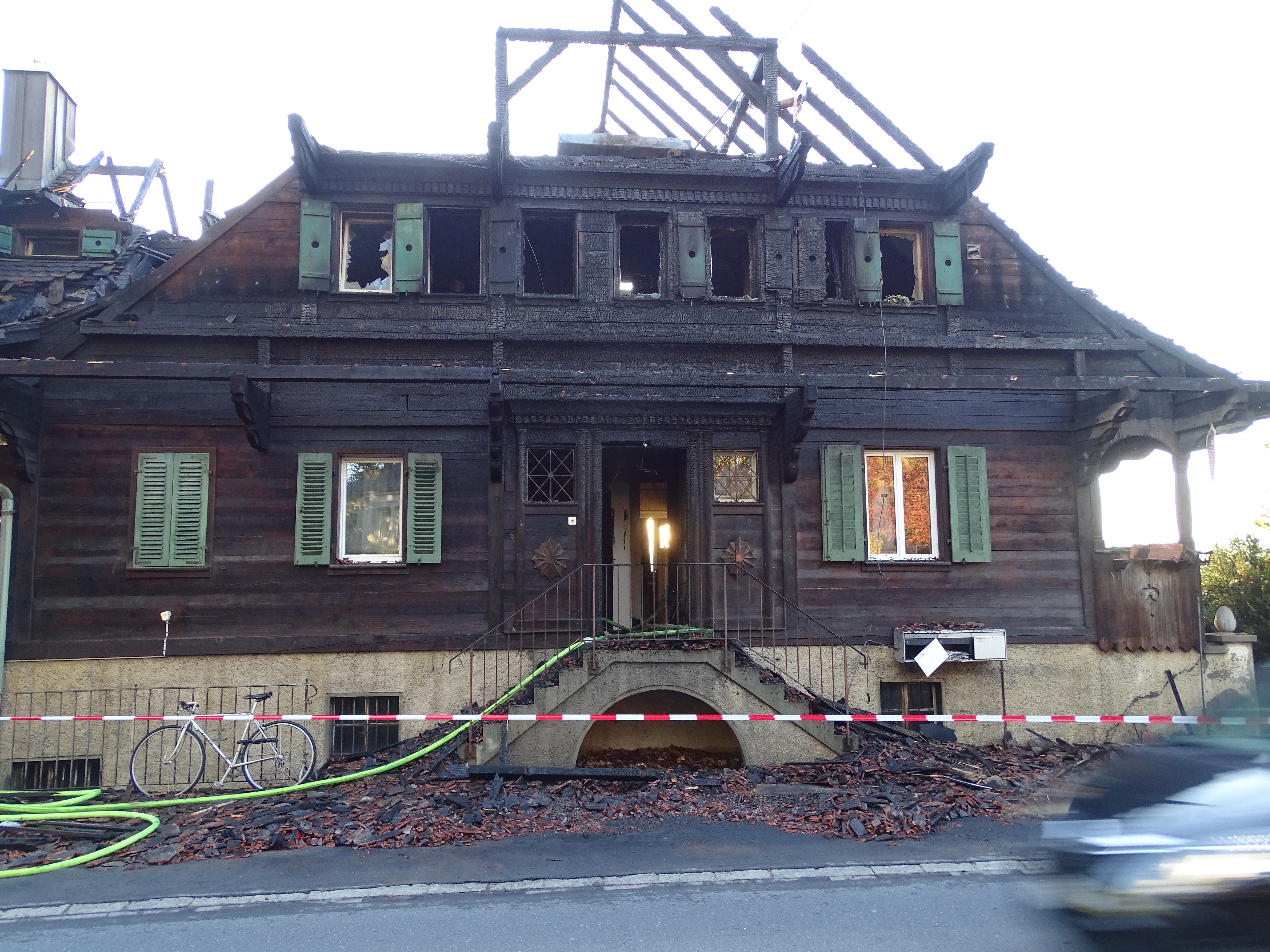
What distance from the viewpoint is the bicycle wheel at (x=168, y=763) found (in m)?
9.85

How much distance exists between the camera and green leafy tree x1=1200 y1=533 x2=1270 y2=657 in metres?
16.1

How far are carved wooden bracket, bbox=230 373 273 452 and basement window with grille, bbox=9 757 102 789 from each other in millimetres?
4221

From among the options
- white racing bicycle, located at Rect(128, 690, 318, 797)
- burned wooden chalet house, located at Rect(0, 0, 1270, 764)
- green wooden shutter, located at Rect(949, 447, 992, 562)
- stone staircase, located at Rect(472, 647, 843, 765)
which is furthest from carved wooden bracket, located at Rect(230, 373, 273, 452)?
green wooden shutter, located at Rect(949, 447, 992, 562)

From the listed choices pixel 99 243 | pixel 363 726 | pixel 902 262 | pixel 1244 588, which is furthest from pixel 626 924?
pixel 1244 588

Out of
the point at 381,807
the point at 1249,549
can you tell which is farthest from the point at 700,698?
the point at 1249,549

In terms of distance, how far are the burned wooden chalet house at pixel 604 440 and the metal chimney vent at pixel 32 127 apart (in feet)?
15.1

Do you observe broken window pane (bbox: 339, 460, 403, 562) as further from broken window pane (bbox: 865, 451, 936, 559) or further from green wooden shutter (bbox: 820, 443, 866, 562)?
broken window pane (bbox: 865, 451, 936, 559)

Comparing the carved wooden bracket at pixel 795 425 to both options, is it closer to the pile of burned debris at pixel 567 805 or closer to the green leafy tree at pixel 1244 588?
the pile of burned debris at pixel 567 805

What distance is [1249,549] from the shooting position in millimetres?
18328

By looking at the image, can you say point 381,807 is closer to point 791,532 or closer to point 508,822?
point 508,822

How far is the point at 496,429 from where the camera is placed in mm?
10758

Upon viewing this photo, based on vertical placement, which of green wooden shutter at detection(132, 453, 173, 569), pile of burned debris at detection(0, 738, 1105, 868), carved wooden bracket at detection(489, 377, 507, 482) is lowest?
pile of burned debris at detection(0, 738, 1105, 868)

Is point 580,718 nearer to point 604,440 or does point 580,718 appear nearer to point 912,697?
point 604,440

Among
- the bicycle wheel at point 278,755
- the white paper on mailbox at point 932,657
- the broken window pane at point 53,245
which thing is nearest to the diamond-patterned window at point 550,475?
the bicycle wheel at point 278,755
